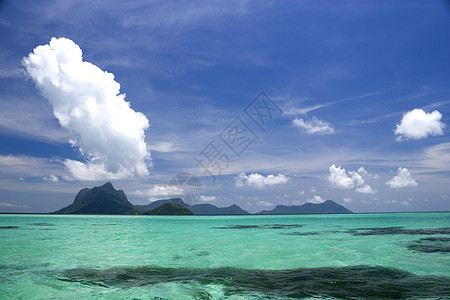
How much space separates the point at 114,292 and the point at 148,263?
566 centimetres

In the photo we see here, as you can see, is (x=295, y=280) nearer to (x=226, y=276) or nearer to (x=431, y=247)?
(x=226, y=276)

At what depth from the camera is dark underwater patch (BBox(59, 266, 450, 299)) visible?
9047 mm

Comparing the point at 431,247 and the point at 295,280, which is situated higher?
the point at 295,280

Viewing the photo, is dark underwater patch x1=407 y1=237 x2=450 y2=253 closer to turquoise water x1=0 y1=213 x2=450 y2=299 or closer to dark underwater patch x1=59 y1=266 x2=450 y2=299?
turquoise water x1=0 y1=213 x2=450 y2=299

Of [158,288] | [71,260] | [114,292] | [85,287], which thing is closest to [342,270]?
[158,288]

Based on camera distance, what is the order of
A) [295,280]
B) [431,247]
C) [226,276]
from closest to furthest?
1. [295,280]
2. [226,276]
3. [431,247]

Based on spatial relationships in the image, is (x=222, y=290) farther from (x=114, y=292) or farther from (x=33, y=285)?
(x=33, y=285)

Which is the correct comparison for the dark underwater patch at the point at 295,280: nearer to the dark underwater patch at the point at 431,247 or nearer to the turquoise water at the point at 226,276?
the turquoise water at the point at 226,276

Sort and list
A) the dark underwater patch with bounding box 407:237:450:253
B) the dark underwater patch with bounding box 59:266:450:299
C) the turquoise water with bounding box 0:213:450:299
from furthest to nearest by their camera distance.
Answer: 1. the dark underwater patch with bounding box 407:237:450:253
2. the turquoise water with bounding box 0:213:450:299
3. the dark underwater patch with bounding box 59:266:450:299

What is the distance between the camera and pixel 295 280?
10.8 metres

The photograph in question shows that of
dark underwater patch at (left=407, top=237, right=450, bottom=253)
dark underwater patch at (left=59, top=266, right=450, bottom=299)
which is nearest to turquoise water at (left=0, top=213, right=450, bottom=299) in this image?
dark underwater patch at (left=59, top=266, right=450, bottom=299)

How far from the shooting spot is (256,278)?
11305 millimetres

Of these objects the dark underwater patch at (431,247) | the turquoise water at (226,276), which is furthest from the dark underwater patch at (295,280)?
the dark underwater patch at (431,247)

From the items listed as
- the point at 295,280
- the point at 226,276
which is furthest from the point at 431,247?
the point at 226,276
